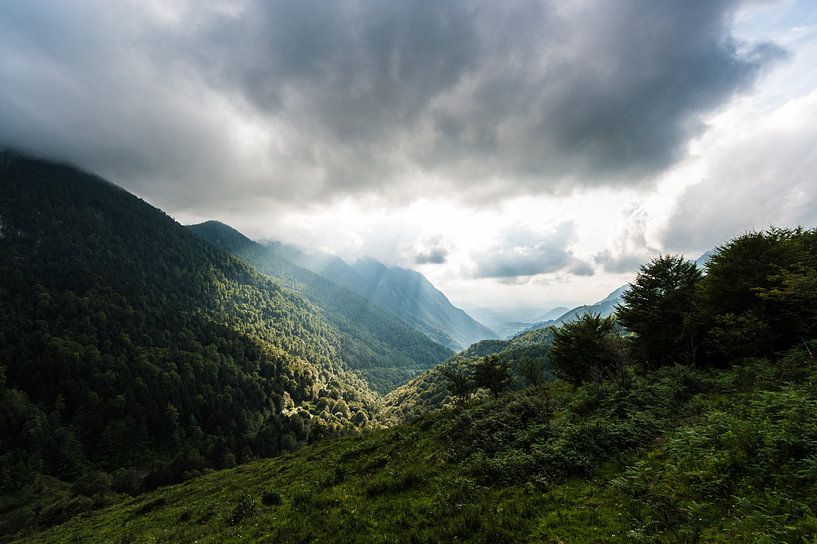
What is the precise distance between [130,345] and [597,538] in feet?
751

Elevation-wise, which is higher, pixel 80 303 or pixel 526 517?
pixel 526 517

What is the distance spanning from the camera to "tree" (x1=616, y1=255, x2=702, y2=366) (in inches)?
1359

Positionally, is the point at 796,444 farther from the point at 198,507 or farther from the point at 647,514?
the point at 198,507

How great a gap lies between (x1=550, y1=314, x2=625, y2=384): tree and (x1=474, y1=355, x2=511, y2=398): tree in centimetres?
893

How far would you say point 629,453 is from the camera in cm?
1505

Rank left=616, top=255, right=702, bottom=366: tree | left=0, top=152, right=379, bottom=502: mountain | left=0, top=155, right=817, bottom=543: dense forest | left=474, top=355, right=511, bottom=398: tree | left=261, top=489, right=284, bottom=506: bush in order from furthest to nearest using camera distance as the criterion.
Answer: left=0, top=152, right=379, bottom=502: mountain
left=474, top=355, right=511, bottom=398: tree
left=616, top=255, right=702, bottom=366: tree
left=261, top=489, right=284, bottom=506: bush
left=0, top=155, right=817, bottom=543: dense forest

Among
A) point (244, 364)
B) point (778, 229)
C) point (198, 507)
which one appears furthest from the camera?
point (244, 364)

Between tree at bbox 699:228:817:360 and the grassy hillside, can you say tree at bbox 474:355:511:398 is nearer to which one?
the grassy hillside

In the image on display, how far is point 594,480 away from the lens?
13492 mm

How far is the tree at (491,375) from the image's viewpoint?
50.4 meters

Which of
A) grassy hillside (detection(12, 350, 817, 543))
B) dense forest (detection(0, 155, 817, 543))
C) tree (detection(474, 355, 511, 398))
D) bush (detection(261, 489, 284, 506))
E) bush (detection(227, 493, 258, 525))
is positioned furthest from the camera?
tree (detection(474, 355, 511, 398))

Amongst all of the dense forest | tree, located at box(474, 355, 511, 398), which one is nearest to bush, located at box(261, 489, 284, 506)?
the dense forest

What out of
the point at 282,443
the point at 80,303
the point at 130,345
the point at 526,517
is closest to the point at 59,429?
the point at 130,345

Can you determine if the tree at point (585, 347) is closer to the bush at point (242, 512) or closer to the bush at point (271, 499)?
the bush at point (271, 499)
